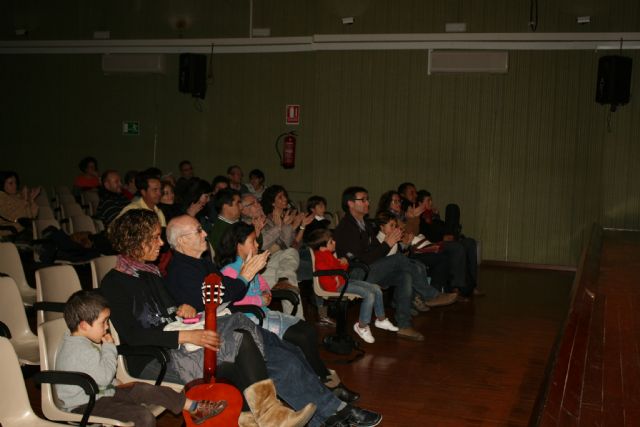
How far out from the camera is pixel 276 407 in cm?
301

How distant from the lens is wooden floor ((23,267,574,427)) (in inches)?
152

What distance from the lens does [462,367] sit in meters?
4.73

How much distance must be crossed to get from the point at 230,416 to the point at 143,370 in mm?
546

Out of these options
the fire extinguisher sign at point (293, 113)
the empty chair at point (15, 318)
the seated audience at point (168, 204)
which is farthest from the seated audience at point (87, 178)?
the empty chair at point (15, 318)

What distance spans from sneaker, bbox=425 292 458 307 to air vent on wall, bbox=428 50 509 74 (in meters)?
3.75

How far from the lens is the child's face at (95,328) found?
2.69 meters

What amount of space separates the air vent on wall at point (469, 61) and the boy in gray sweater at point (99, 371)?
729 centimetres

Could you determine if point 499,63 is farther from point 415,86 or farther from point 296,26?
point 296,26

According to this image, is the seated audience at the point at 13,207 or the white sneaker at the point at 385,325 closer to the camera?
the white sneaker at the point at 385,325

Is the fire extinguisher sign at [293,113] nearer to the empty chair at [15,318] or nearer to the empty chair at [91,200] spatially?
the empty chair at [91,200]

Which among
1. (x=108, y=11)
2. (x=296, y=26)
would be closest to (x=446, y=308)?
(x=296, y=26)

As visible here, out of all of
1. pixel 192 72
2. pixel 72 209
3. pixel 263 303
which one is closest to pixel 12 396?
pixel 263 303

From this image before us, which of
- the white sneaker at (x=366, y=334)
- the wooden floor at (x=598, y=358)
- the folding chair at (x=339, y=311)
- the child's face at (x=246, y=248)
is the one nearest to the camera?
the wooden floor at (x=598, y=358)

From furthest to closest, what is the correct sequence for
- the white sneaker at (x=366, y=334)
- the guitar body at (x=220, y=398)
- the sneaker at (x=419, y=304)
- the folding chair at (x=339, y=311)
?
the sneaker at (x=419, y=304), the white sneaker at (x=366, y=334), the folding chair at (x=339, y=311), the guitar body at (x=220, y=398)
